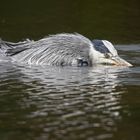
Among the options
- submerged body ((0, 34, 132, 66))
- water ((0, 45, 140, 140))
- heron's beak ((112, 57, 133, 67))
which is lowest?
water ((0, 45, 140, 140))

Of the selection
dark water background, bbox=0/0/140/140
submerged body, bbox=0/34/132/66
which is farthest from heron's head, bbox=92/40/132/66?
dark water background, bbox=0/0/140/140

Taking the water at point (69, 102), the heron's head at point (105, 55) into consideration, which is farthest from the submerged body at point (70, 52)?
the water at point (69, 102)

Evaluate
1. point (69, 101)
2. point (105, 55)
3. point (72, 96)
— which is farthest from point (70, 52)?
point (69, 101)

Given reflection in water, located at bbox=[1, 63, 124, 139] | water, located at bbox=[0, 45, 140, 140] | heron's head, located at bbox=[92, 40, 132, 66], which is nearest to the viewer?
water, located at bbox=[0, 45, 140, 140]

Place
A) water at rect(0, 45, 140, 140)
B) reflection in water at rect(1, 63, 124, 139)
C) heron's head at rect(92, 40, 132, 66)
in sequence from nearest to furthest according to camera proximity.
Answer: water at rect(0, 45, 140, 140)
reflection in water at rect(1, 63, 124, 139)
heron's head at rect(92, 40, 132, 66)

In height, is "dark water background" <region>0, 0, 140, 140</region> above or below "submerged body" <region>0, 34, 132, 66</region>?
below

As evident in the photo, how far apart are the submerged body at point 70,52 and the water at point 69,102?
0.23 m

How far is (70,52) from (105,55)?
0.69 metres

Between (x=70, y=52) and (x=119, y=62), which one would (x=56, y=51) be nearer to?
(x=70, y=52)

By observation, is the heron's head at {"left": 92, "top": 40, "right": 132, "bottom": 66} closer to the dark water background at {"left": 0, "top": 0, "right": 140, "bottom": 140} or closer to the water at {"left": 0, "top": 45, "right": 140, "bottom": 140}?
the water at {"left": 0, "top": 45, "right": 140, "bottom": 140}

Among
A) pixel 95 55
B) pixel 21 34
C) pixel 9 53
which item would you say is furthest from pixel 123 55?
pixel 21 34

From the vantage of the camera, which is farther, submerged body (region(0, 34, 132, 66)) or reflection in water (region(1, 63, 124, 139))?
submerged body (region(0, 34, 132, 66))

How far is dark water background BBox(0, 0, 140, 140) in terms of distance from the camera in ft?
26.0

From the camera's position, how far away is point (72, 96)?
9.90m
